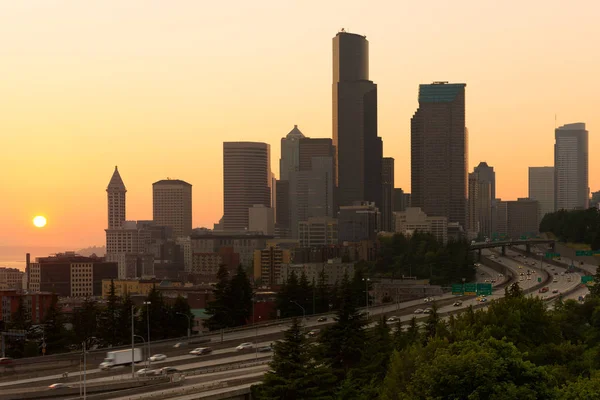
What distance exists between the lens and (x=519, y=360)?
42.4 metres

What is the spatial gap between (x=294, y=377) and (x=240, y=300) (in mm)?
48964

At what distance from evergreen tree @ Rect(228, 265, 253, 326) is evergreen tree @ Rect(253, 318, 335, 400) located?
149 ft

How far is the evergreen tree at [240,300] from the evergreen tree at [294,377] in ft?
149

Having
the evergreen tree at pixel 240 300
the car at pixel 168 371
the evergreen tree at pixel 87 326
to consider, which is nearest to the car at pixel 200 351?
the car at pixel 168 371

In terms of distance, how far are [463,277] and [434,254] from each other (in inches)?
618

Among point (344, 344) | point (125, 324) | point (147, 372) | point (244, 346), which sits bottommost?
point (244, 346)

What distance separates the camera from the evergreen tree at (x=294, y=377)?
183 feet

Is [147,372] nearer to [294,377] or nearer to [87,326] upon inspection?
[294,377]

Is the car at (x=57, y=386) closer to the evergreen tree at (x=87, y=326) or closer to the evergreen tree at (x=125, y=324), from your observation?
the evergreen tree at (x=125, y=324)

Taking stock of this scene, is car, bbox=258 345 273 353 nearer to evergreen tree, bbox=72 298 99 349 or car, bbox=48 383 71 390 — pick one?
car, bbox=48 383 71 390

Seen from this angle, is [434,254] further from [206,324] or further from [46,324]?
[46,324]

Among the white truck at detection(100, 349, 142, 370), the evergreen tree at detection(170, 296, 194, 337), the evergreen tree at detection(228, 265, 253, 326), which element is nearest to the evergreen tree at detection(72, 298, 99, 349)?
the evergreen tree at detection(170, 296, 194, 337)

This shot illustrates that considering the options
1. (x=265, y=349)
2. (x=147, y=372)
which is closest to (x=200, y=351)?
(x=265, y=349)

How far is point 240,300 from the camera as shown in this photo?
105188mm
